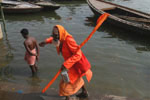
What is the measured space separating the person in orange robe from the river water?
2.94 feet

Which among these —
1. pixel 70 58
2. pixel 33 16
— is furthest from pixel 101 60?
pixel 33 16

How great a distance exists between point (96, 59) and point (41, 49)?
7.29 feet

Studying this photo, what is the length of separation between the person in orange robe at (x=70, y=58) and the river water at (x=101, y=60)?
897 millimetres

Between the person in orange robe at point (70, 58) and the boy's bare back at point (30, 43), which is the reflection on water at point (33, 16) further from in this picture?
the person in orange robe at point (70, 58)

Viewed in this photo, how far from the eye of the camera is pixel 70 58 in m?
2.25

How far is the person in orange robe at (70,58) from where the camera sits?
2246 millimetres

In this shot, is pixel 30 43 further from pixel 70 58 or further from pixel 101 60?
pixel 101 60

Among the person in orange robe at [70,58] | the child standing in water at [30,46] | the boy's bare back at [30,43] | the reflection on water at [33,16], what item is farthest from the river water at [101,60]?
the reflection on water at [33,16]

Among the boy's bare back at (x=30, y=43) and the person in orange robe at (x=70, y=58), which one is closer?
the person in orange robe at (x=70, y=58)

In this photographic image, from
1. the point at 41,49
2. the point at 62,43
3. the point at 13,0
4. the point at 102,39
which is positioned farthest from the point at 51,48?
the point at 13,0

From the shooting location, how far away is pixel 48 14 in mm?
11008

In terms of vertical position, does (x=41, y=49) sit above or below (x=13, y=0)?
below

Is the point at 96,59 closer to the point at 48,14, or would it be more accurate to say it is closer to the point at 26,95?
the point at 26,95

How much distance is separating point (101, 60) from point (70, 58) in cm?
299
